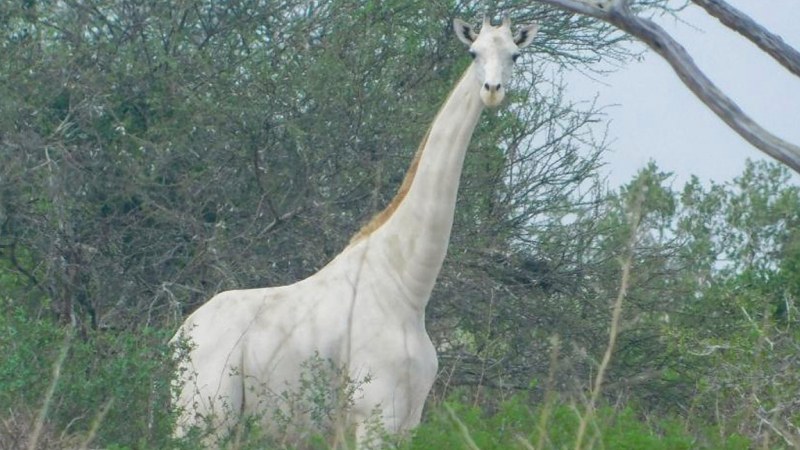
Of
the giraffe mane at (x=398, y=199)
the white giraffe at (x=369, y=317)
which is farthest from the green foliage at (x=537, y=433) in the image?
the giraffe mane at (x=398, y=199)

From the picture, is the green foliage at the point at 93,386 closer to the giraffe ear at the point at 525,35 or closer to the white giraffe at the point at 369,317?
the white giraffe at the point at 369,317

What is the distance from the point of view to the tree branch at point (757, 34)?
544 cm

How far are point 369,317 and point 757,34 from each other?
80.7 inches

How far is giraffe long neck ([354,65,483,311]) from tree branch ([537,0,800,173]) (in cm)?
135

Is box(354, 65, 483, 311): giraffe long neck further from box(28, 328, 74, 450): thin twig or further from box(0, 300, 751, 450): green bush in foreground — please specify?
box(28, 328, 74, 450): thin twig

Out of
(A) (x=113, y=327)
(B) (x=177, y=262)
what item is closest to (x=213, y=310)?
(A) (x=113, y=327)

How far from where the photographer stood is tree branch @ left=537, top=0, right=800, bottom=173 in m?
5.46

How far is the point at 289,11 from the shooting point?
1056cm

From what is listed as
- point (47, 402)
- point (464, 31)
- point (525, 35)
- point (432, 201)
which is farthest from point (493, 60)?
point (47, 402)

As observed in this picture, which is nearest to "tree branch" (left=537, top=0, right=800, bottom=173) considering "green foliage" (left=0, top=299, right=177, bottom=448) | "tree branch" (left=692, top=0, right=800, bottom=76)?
"tree branch" (left=692, top=0, right=800, bottom=76)

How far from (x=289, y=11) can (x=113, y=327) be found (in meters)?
2.52

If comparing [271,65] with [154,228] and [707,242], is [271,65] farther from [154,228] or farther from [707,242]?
[707,242]

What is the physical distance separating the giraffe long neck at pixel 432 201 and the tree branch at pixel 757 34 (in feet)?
5.17

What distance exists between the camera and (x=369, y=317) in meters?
6.75
